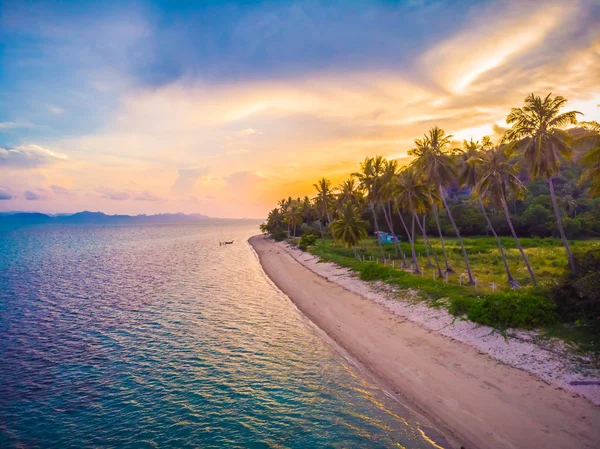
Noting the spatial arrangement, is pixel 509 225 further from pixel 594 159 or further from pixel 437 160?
pixel 594 159

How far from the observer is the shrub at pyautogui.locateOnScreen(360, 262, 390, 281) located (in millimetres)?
43781

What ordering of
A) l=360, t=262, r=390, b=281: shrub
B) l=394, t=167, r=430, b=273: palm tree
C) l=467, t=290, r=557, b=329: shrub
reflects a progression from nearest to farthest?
l=467, t=290, r=557, b=329: shrub
l=360, t=262, r=390, b=281: shrub
l=394, t=167, r=430, b=273: palm tree

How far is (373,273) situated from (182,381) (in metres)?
29.5

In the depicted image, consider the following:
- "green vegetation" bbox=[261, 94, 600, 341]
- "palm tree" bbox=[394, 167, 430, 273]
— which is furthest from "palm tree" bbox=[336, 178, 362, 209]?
"palm tree" bbox=[394, 167, 430, 273]

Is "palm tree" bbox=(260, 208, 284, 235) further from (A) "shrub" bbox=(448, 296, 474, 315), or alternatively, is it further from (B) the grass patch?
(A) "shrub" bbox=(448, 296, 474, 315)

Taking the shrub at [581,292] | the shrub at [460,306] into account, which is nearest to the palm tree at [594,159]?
the shrub at [581,292]

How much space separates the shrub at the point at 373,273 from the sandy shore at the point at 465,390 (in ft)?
38.3

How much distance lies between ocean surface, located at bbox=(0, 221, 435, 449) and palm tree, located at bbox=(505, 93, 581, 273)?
2566 centimetres

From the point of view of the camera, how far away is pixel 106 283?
5919cm

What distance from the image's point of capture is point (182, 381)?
21.9 m

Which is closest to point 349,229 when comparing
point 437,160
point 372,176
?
point 372,176

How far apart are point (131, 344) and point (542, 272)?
1822 inches

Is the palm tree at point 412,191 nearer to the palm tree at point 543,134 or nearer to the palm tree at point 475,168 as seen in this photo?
the palm tree at point 475,168

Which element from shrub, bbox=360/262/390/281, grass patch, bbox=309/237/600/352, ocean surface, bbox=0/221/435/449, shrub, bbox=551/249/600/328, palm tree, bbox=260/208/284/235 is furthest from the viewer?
palm tree, bbox=260/208/284/235
